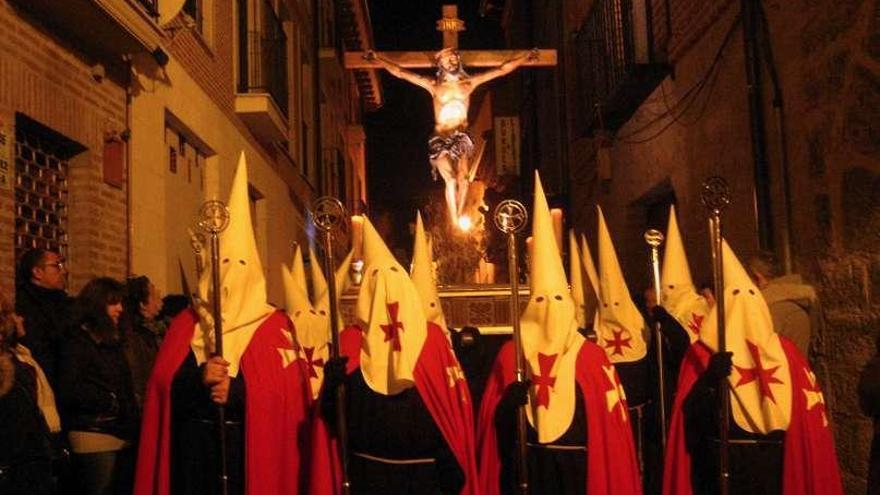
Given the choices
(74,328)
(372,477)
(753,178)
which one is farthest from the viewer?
(753,178)

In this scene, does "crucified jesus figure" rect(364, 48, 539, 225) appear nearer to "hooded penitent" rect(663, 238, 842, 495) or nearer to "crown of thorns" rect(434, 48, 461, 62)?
"crown of thorns" rect(434, 48, 461, 62)

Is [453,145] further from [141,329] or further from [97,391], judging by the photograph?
[97,391]

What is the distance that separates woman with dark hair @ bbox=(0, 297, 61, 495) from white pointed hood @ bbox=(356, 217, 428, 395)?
160 cm

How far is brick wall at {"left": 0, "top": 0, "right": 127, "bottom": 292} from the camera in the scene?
595 centimetres

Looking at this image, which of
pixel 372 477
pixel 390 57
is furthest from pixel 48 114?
pixel 390 57

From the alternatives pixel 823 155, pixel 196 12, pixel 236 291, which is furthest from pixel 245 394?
pixel 196 12

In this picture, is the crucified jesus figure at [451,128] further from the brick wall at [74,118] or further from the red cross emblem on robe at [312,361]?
the red cross emblem on robe at [312,361]

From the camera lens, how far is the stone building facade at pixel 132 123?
639 cm

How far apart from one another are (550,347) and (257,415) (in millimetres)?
1676

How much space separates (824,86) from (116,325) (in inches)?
211

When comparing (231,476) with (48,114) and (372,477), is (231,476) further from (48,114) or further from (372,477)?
(48,114)

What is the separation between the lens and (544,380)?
5.10m

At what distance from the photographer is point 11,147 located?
593cm

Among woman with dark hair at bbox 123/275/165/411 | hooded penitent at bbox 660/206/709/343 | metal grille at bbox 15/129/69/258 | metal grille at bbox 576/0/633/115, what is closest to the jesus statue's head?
metal grille at bbox 576/0/633/115
